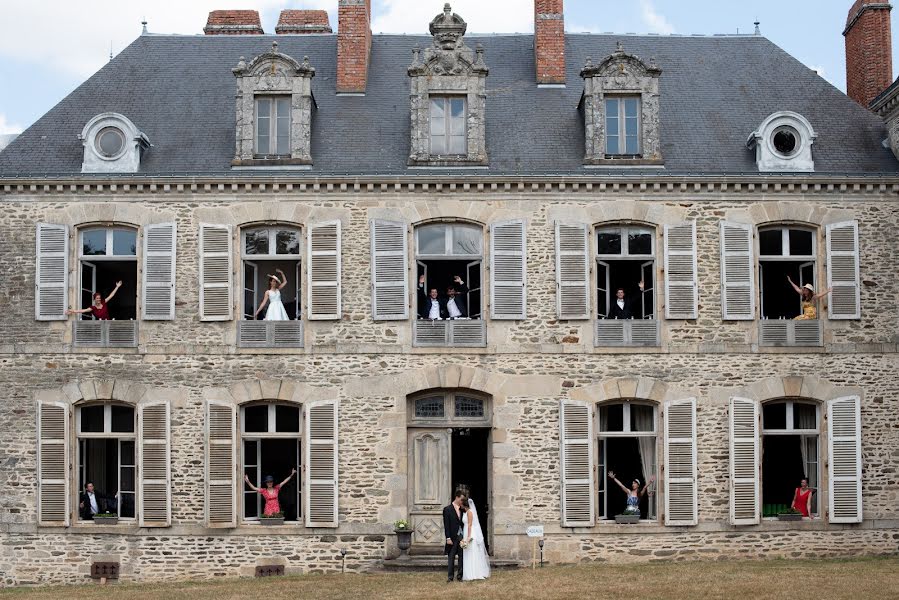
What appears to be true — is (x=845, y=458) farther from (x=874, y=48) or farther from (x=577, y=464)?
(x=874, y=48)

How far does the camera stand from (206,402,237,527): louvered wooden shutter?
62.9 feet

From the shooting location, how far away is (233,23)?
24.2 metres

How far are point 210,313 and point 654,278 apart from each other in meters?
7.43

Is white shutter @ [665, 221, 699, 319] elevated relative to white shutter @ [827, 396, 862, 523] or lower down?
elevated

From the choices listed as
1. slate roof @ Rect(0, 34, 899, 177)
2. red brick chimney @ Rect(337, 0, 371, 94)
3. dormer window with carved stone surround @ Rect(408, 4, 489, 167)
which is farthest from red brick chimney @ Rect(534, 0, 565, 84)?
red brick chimney @ Rect(337, 0, 371, 94)

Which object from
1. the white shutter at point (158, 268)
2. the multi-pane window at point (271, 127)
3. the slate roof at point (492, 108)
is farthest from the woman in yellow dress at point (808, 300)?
the white shutter at point (158, 268)

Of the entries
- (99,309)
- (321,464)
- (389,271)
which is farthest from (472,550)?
(99,309)

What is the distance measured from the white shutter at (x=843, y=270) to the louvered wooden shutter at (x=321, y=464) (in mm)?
8530

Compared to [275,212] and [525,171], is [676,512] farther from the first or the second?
[275,212]

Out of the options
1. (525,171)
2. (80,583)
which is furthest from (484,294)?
(80,583)

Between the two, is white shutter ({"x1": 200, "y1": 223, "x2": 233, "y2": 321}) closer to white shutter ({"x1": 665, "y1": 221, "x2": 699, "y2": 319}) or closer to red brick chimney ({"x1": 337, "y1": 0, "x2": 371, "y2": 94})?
red brick chimney ({"x1": 337, "y1": 0, "x2": 371, "y2": 94})

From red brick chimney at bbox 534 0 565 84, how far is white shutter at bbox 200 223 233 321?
21.9 ft

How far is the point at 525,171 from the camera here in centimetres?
1984

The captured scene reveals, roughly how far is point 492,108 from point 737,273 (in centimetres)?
525
